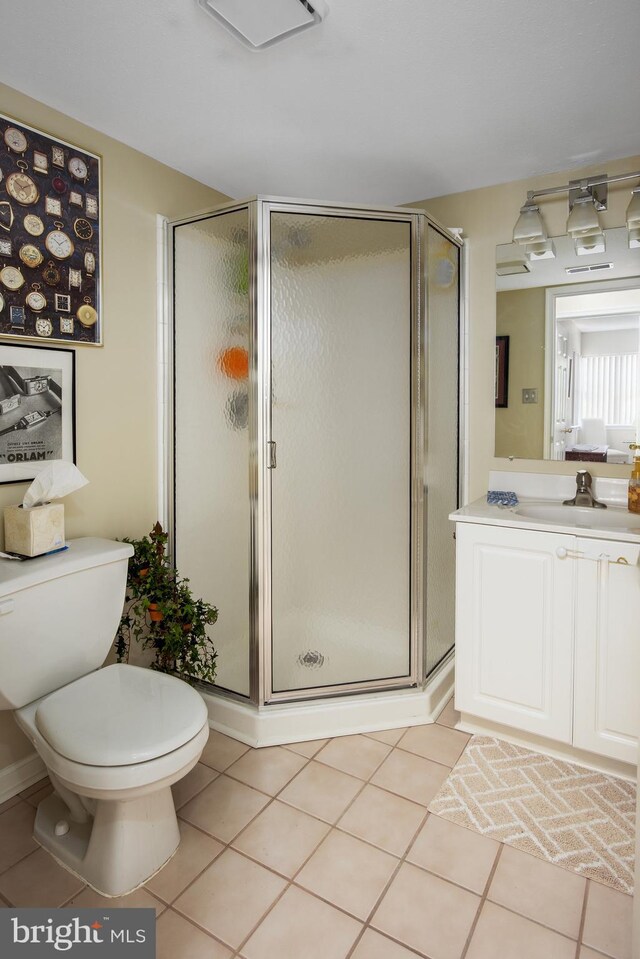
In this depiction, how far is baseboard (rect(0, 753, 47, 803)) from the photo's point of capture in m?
1.89

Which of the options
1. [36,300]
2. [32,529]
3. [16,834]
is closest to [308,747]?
[16,834]

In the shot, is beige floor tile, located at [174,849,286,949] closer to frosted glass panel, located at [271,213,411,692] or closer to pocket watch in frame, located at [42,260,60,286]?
frosted glass panel, located at [271,213,411,692]

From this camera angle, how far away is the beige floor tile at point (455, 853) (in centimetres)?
157

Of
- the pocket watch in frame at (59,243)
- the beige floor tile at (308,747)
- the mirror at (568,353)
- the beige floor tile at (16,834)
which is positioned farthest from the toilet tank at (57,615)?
the mirror at (568,353)

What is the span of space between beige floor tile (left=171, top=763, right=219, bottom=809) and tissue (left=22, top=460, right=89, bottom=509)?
1.04 meters

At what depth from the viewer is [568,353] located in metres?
2.39

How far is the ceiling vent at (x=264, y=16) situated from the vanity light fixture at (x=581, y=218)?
126 centimetres

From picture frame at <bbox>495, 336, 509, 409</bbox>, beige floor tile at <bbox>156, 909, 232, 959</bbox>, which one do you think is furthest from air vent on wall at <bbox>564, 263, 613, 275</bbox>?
beige floor tile at <bbox>156, 909, 232, 959</bbox>

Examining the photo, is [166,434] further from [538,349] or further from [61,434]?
[538,349]

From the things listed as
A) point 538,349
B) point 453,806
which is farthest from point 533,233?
point 453,806

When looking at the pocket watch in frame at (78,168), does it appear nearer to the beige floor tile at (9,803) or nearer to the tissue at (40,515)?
the tissue at (40,515)

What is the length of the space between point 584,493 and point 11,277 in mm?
2245

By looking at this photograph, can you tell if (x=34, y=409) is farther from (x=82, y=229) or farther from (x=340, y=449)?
(x=340, y=449)

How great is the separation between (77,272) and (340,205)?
983mm
